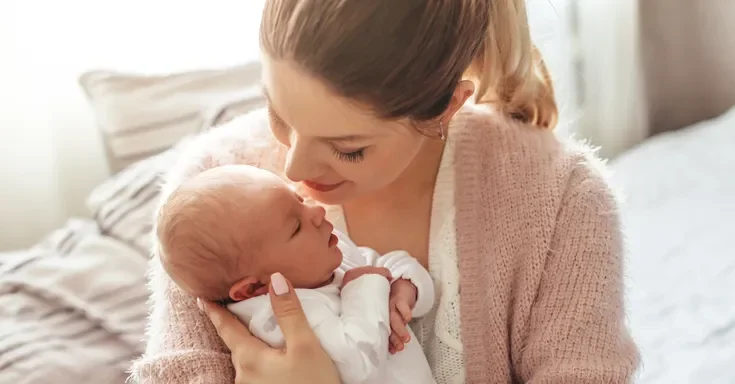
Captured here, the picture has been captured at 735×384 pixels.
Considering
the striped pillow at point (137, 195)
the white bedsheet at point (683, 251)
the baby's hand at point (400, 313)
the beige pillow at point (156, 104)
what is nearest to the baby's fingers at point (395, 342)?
the baby's hand at point (400, 313)

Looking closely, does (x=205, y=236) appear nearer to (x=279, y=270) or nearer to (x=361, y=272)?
(x=279, y=270)

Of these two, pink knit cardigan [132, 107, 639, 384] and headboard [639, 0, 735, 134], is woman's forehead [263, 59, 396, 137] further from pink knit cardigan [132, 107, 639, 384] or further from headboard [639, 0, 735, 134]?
headboard [639, 0, 735, 134]

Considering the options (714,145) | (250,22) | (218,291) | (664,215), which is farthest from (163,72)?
(714,145)

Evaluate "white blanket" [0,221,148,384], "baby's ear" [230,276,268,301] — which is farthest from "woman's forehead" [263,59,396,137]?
"white blanket" [0,221,148,384]

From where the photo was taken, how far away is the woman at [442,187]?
0.93 m

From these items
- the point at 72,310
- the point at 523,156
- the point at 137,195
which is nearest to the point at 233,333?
the point at 523,156

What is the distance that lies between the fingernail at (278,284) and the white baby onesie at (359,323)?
0.04 meters

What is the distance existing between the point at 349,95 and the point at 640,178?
4.89ft

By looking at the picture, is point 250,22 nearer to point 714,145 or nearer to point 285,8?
point 285,8

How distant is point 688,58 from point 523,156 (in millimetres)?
1787

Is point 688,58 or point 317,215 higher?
point 317,215

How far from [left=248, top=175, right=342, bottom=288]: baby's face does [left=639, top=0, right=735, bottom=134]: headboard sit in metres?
1.99

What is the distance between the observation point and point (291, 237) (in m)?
1.03

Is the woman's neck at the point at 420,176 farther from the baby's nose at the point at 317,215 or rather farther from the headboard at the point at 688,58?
the headboard at the point at 688,58
